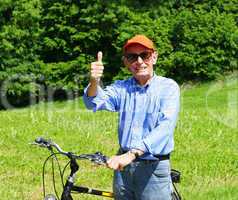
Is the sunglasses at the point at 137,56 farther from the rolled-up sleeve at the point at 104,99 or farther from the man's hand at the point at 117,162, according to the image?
the man's hand at the point at 117,162

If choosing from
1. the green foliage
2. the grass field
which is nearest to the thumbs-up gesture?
the grass field

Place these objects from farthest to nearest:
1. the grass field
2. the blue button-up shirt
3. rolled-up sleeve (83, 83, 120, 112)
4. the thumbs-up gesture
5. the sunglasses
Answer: the grass field < rolled-up sleeve (83, 83, 120, 112) < the sunglasses < the blue button-up shirt < the thumbs-up gesture

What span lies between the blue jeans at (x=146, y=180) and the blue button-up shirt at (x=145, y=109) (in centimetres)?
10

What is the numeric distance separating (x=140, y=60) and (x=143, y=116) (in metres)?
0.38

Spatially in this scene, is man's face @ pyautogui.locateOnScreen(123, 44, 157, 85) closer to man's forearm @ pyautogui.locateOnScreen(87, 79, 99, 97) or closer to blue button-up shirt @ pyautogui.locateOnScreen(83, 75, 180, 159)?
blue button-up shirt @ pyautogui.locateOnScreen(83, 75, 180, 159)

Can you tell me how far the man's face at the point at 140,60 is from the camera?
387 centimetres

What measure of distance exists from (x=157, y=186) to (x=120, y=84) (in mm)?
759

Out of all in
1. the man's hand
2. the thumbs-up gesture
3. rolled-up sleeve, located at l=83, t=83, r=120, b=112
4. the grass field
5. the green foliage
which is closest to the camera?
the man's hand

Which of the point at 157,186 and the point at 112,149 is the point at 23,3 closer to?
the point at 112,149

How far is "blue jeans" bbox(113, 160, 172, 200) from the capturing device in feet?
12.9

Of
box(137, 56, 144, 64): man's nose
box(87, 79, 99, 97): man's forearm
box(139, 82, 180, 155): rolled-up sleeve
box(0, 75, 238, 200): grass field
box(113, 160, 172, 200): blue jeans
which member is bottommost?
box(0, 75, 238, 200): grass field

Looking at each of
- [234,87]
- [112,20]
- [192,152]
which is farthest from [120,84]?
[112,20]

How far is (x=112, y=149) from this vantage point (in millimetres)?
9844

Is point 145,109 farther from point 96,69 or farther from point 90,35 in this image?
point 90,35
